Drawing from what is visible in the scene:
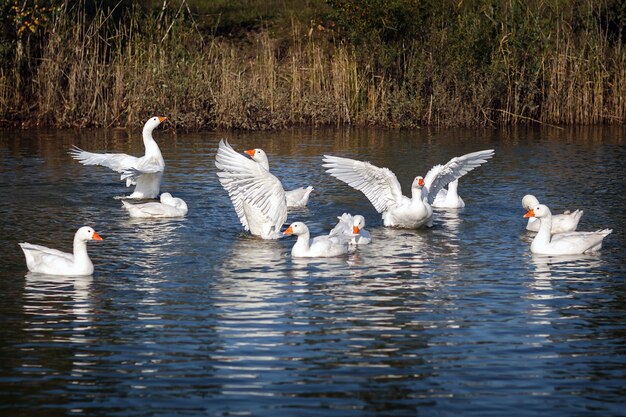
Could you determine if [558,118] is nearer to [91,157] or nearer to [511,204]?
[511,204]

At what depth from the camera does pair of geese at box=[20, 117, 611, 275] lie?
11.9 metres

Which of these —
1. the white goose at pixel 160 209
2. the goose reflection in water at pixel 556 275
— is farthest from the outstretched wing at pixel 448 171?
the white goose at pixel 160 209

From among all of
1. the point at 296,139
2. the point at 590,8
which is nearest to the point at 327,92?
the point at 296,139

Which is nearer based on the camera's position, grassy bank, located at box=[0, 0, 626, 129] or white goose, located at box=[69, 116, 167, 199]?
white goose, located at box=[69, 116, 167, 199]

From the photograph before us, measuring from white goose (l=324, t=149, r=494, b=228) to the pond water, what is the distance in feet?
0.77

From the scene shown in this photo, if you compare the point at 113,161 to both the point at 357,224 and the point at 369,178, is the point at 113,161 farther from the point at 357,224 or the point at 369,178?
the point at 357,224

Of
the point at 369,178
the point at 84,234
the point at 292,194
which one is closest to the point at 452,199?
the point at 369,178

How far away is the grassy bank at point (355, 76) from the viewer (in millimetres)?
25672

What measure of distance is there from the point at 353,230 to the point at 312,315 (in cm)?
323

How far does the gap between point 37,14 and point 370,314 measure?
Answer: 16780 millimetres

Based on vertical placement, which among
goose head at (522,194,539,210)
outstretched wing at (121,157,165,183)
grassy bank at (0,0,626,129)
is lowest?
goose head at (522,194,539,210)

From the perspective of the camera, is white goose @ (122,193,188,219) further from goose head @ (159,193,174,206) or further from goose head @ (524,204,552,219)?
goose head @ (524,204,552,219)

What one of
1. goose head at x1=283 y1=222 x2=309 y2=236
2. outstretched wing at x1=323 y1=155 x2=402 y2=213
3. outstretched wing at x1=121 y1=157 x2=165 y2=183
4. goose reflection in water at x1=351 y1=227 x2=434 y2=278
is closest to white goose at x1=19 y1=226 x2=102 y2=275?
goose head at x1=283 y1=222 x2=309 y2=236

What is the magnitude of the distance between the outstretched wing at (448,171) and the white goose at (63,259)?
18.0 feet
